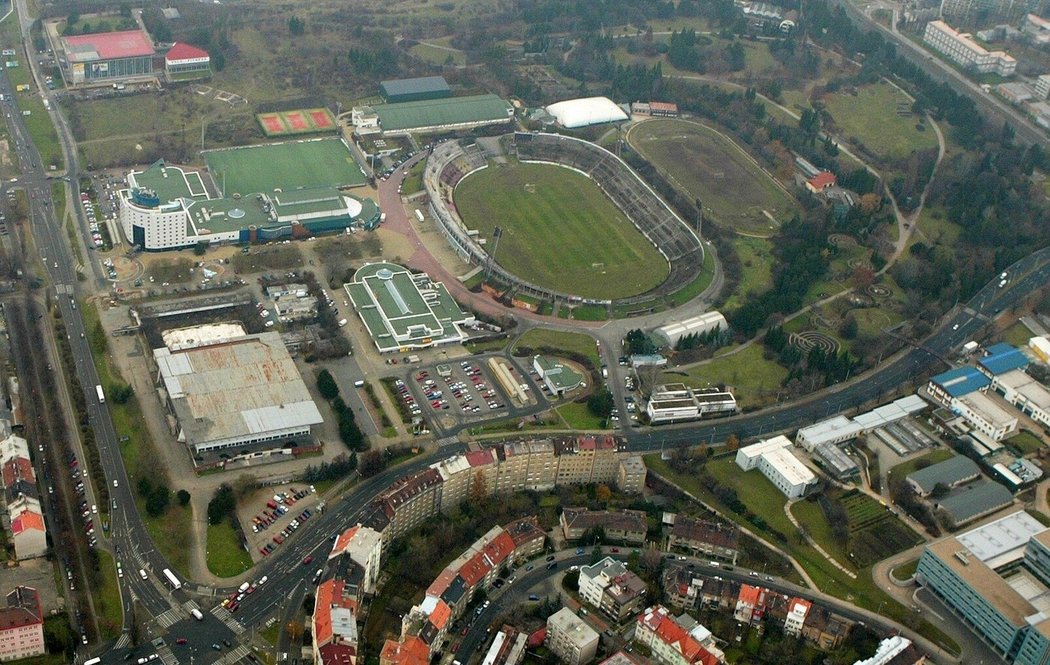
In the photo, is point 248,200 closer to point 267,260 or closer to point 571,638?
point 267,260

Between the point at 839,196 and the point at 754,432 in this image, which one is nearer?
the point at 754,432

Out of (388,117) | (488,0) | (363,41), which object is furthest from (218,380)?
(488,0)

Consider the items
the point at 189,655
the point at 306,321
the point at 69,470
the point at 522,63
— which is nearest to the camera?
the point at 189,655

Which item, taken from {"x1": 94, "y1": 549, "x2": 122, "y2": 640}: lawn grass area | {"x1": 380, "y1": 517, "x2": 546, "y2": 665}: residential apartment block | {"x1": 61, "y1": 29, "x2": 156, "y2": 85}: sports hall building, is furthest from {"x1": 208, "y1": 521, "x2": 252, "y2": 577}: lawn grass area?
{"x1": 61, "y1": 29, "x2": 156, "y2": 85}: sports hall building

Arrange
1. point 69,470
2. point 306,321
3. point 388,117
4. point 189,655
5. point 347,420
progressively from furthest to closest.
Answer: point 388,117, point 306,321, point 347,420, point 69,470, point 189,655

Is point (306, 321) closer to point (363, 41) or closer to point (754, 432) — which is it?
point (754, 432)

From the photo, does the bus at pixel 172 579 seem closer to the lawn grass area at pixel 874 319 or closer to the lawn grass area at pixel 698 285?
the lawn grass area at pixel 698 285
